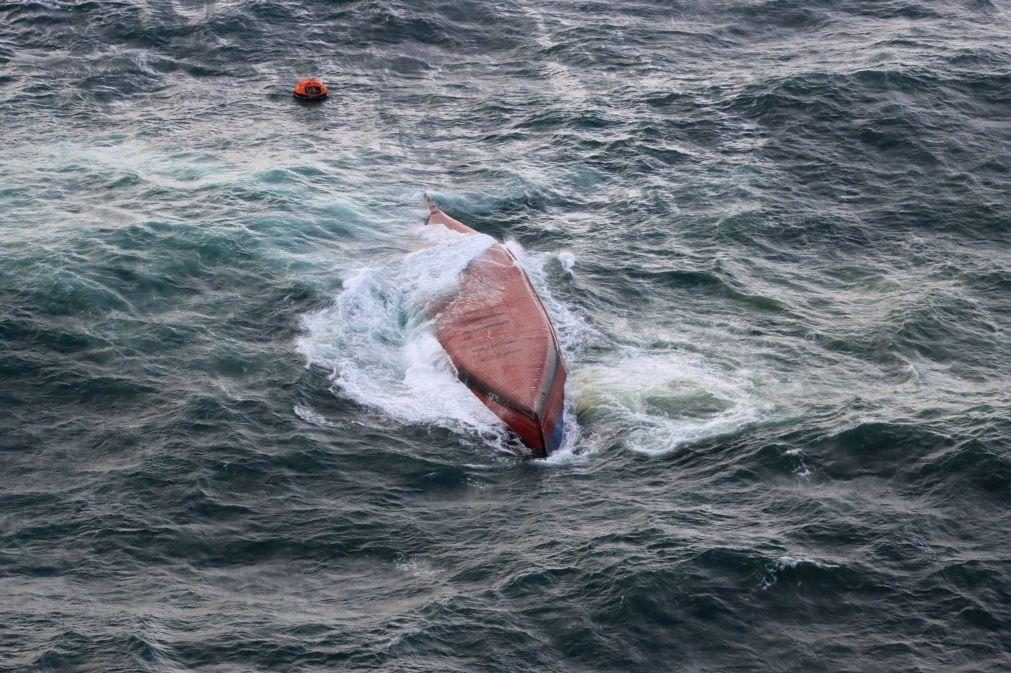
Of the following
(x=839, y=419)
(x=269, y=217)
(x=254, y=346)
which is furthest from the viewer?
(x=269, y=217)

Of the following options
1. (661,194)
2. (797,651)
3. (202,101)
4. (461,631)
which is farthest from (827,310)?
(202,101)

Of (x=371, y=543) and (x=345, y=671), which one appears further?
(x=371, y=543)

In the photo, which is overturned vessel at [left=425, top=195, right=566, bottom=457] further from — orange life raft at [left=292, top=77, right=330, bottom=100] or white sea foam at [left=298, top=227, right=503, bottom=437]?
orange life raft at [left=292, top=77, right=330, bottom=100]

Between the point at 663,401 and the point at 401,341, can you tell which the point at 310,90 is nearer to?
the point at 401,341

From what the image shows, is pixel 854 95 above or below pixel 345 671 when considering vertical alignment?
above

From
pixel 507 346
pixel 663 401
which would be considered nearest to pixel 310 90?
pixel 507 346

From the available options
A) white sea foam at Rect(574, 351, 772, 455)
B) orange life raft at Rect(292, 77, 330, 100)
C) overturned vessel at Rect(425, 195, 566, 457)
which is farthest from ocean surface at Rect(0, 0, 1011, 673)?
overturned vessel at Rect(425, 195, 566, 457)

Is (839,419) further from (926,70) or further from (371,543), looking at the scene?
(926,70)
